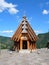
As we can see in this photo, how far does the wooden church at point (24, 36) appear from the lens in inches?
1396

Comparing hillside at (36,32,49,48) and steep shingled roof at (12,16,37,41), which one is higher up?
hillside at (36,32,49,48)

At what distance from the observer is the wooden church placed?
116 ft

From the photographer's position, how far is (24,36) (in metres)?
35.6

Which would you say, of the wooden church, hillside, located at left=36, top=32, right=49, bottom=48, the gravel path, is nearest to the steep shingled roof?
the wooden church

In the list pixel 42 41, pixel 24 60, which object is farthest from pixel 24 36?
pixel 42 41

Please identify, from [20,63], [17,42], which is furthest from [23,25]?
[20,63]

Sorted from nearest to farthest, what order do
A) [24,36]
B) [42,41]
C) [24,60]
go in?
[24,60] → [24,36] → [42,41]

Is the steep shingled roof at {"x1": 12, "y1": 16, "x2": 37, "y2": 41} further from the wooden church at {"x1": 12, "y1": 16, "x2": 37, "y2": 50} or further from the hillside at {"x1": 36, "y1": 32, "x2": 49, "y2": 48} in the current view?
the hillside at {"x1": 36, "y1": 32, "x2": 49, "y2": 48}

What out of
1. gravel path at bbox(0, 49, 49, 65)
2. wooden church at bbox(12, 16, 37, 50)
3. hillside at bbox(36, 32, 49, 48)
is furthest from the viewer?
hillside at bbox(36, 32, 49, 48)

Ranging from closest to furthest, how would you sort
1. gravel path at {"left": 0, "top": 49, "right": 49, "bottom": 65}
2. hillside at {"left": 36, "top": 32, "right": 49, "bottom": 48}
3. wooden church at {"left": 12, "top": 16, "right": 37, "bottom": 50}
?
gravel path at {"left": 0, "top": 49, "right": 49, "bottom": 65}
wooden church at {"left": 12, "top": 16, "right": 37, "bottom": 50}
hillside at {"left": 36, "top": 32, "right": 49, "bottom": 48}

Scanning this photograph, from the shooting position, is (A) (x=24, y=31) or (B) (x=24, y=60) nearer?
(B) (x=24, y=60)

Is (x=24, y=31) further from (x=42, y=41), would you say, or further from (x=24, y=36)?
(x=42, y=41)

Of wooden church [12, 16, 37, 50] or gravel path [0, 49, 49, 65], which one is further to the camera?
wooden church [12, 16, 37, 50]

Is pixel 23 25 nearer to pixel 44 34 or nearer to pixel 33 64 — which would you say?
pixel 33 64
